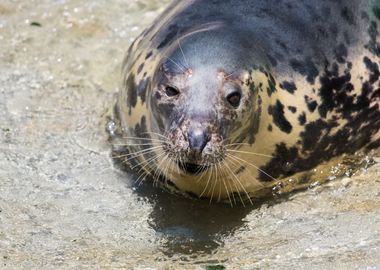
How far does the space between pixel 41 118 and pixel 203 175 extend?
5.33 feet

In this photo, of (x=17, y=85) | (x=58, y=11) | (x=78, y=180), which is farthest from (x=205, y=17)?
(x=58, y=11)

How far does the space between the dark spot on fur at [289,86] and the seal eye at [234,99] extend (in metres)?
0.48

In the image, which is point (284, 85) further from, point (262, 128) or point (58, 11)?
point (58, 11)

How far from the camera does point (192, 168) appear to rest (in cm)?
591

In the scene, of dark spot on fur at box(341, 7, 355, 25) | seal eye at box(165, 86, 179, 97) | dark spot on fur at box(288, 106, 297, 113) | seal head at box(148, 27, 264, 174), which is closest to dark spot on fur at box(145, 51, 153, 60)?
seal head at box(148, 27, 264, 174)

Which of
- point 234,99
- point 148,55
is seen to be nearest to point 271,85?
point 234,99

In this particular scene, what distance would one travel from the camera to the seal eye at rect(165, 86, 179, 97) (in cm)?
599

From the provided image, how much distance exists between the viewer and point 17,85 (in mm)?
7824

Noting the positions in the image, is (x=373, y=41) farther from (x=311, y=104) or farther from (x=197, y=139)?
(x=197, y=139)

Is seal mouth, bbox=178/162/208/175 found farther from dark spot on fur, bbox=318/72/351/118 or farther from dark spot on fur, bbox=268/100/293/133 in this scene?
dark spot on fur, bbox=318/72/351/118

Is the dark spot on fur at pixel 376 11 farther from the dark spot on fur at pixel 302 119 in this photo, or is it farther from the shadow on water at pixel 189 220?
the shadow on water at pixel 189 220

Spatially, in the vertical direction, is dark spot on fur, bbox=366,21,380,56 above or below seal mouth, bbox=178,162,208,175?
above

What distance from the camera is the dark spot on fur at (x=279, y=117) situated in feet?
20.8

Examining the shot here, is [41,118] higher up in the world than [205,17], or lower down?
lower down
